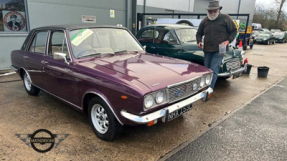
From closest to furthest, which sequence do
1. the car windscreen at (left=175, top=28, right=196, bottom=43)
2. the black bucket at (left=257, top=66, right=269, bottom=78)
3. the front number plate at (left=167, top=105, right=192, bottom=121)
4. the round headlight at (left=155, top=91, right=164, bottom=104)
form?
1. the round headlight at (left=155, top=91, right=164, bottom=104)
2. the front number plate at (left=167, top=105, right=192, bottom=121)
3. the car windscreen at (left=175, top=28, right=196, bottom=43)
4. the black bucket at (left=257, top=66, right=269, bottom=78)

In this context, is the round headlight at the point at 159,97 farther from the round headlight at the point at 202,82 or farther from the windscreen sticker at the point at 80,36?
the windscreen sticker at the point at 80,36

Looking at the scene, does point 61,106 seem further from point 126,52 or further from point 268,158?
point 268,158

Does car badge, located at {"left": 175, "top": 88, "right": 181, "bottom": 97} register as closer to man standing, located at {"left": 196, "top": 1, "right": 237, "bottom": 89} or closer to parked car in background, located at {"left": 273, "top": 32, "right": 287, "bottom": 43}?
man standing, located at {"left": 196, "top": 1, "right": 237, "bottom": 89}

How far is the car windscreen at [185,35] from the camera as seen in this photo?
594 cm

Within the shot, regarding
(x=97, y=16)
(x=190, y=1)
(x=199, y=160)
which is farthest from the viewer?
(x=190, y=1)

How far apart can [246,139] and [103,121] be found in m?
2.22

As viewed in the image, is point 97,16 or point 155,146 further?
point 97,16

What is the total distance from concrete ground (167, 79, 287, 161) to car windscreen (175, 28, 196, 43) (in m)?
2.47

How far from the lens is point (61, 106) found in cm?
432

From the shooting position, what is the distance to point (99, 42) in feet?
12.0

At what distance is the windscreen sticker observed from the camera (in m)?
3.42

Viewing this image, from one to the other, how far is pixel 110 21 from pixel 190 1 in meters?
10.7

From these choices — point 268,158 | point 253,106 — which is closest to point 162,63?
point 268,158

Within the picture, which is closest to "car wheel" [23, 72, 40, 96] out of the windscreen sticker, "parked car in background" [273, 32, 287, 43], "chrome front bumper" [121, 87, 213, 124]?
the windscreen sticker
